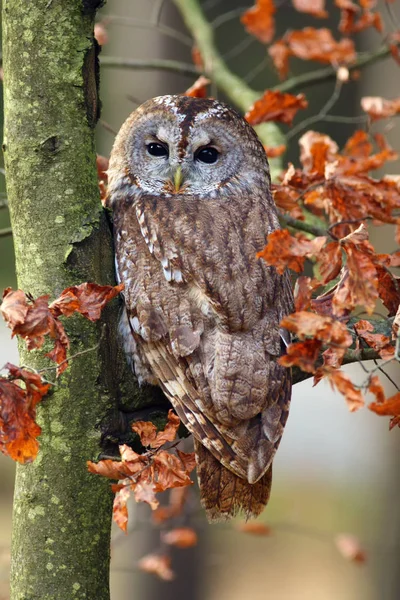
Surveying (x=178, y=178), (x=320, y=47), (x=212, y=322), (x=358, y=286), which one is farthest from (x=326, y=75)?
(x=358, y=286)

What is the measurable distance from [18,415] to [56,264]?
55cm

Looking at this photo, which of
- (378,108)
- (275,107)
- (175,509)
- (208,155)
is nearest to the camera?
(208,155)

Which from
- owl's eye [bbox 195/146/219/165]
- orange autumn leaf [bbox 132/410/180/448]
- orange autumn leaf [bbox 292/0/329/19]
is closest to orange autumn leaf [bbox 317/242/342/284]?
orange autumn leaf [bbox 132/410/180/448]

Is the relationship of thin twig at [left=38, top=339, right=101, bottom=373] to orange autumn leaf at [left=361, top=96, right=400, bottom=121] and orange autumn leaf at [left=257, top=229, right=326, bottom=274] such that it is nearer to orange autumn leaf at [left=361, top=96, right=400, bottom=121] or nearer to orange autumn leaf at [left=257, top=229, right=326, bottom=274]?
orange autumn leaf at [left=257, top=229, right=326, bottom=274]

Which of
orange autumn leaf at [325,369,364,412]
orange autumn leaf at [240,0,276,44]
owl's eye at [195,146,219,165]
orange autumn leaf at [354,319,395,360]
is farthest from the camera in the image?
orange autumn leaf at [240,0,276,44]

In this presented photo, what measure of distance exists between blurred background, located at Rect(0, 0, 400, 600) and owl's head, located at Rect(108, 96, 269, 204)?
3.60 metres

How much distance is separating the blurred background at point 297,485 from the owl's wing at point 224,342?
Result: 3.86 metres

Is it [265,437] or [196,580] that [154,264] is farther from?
[196,580]

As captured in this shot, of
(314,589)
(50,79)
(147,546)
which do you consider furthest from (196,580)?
(50,79)

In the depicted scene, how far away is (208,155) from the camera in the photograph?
3.07 meters

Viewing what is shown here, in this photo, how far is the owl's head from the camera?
Answer: 2.96m

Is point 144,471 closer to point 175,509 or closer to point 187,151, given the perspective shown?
point 187,151

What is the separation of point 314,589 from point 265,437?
5801 millimetres

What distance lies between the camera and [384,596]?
7.15m
